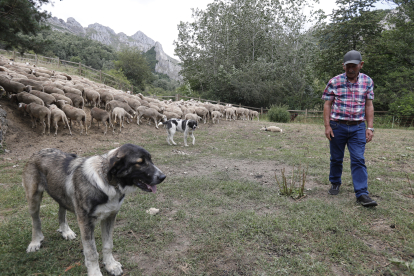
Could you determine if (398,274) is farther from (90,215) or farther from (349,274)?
(90,215)

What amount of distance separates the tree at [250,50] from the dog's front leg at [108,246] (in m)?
29.5

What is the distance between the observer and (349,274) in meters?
2.38

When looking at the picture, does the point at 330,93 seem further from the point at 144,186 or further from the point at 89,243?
the point at 89,243

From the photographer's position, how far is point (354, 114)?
155 inches

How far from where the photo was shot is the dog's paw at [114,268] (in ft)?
8.00

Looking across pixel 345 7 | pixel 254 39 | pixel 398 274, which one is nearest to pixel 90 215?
pixel 398 274

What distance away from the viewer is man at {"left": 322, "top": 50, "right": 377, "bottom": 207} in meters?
3.82

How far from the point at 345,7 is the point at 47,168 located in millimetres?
29115

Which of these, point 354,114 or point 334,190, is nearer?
point 354,114

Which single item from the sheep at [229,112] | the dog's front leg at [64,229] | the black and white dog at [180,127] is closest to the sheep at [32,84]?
the black and white dog at [180,127]

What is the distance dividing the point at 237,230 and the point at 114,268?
1.72m

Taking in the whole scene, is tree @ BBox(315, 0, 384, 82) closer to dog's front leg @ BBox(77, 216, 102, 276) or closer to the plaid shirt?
the plaid shirt

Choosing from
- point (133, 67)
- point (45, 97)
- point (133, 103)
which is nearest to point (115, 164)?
point (45, 97)

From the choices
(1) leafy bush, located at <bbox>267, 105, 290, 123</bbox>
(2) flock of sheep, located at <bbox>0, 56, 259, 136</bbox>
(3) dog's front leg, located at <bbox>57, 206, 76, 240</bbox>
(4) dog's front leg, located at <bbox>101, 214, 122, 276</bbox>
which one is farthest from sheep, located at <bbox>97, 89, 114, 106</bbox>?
(1) leafy bush, located at <bbox>267, 105, 290, 123</bbox>
